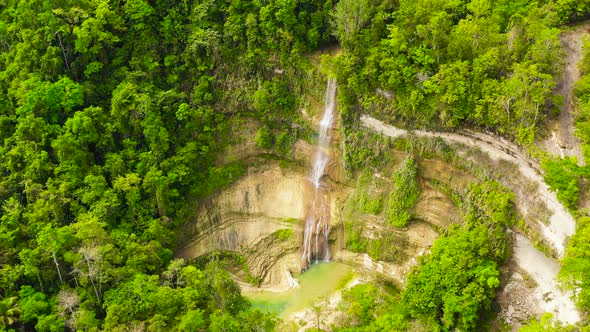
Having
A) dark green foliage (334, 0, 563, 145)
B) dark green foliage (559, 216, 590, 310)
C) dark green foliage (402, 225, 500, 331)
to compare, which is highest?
dark green foliage (334, 0, 563, 145)

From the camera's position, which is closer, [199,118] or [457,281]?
[457,281]

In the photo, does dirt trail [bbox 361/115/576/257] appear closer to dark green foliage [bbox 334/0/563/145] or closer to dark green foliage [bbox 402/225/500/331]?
dark green foliage [bbox 334/0/563/145]

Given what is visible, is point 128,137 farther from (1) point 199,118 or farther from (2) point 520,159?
(2) point 520,159

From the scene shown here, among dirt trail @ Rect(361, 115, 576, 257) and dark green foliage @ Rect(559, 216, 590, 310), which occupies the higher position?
dirt trail @ Rect(361, 115, 576, 257)

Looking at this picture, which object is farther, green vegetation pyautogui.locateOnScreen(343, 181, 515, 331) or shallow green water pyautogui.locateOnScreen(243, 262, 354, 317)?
shallow green water pyautogui.locateOnScreen(243, 262, 354, 317)

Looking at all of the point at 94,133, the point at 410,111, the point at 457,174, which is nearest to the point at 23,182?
the point at 94,133

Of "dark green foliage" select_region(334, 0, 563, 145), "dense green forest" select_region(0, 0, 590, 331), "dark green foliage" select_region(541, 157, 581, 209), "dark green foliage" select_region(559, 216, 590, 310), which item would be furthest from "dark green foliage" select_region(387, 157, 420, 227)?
"dark green foliage" select_region(559, 216, 590, 310)

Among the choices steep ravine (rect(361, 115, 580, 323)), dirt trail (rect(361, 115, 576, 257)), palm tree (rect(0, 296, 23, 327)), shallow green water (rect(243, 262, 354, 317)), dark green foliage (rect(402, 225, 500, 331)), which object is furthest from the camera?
shallow green water (rect(243, 262, 354, 317))

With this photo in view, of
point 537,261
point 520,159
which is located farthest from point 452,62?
point 537,261
